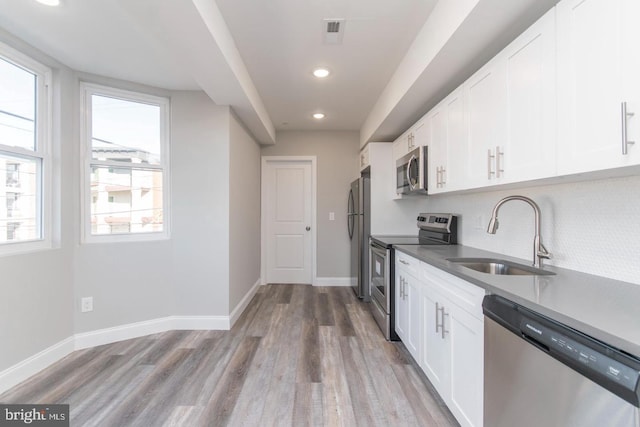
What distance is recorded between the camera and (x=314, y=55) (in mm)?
2400

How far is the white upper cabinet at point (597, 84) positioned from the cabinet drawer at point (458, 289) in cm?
64

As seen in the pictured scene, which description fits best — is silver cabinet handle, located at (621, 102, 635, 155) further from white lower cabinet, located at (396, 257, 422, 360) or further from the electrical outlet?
the electrical outlet

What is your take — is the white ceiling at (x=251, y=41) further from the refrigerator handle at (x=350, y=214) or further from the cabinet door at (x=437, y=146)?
the refrigerator handle at (x=350, y=214)

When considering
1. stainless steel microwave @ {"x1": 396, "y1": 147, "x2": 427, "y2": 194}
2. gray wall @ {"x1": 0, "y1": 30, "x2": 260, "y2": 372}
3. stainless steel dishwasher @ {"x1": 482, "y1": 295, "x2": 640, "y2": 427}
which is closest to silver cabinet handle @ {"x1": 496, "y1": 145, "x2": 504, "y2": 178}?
stainless steel dishwasher @ {"x1": 482, "y1": 295, "x2": 640, "y2": 427}

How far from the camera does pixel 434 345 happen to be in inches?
70.0

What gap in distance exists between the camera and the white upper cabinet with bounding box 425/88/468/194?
6.58 ft

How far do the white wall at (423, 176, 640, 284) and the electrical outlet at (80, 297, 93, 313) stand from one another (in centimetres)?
342

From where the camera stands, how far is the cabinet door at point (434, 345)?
164cm

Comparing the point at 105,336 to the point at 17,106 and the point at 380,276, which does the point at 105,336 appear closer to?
the point at 17,106

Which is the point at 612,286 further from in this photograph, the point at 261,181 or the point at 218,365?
the point at 261,181

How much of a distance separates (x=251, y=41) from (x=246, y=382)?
2.52m

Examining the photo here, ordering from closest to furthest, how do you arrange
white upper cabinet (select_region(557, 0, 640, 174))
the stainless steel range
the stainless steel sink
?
white upper cabinet (select_region(557, 0, 640, 174))
the stainless steel sink
the stainless steel range

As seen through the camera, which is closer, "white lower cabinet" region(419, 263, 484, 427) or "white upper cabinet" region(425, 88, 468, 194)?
"white lower cabinet" region(419, 263, 484, 427)

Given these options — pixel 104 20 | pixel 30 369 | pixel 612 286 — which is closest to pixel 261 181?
pixel 104 20
